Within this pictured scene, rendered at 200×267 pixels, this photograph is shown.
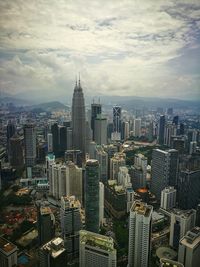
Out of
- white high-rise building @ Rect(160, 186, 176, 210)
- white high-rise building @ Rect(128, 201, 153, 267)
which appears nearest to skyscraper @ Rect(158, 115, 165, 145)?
white high-rise building @ Rect(160, 186, 176, 210)

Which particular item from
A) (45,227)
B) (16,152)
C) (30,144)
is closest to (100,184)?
(45,227)

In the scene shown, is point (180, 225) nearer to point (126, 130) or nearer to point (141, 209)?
point (141, 209)

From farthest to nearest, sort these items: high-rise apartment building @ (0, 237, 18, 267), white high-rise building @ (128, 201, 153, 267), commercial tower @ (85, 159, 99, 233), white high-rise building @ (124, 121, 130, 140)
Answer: white high-rise building @ (124, 121, 130, 140), commercial tower @ (85, 159, 99, 233), white high-rise building @ (128, 201, 153, 267), high-rise apartment building @ (0, 237, 18, 267)

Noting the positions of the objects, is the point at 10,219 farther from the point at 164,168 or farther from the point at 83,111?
the point at 83,111

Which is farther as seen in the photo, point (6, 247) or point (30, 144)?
point (30, 144)

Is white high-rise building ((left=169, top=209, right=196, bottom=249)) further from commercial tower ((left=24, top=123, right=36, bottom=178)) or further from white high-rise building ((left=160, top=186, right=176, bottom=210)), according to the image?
commercial tower ((left=24, top=123, right=36, bottom=178))
